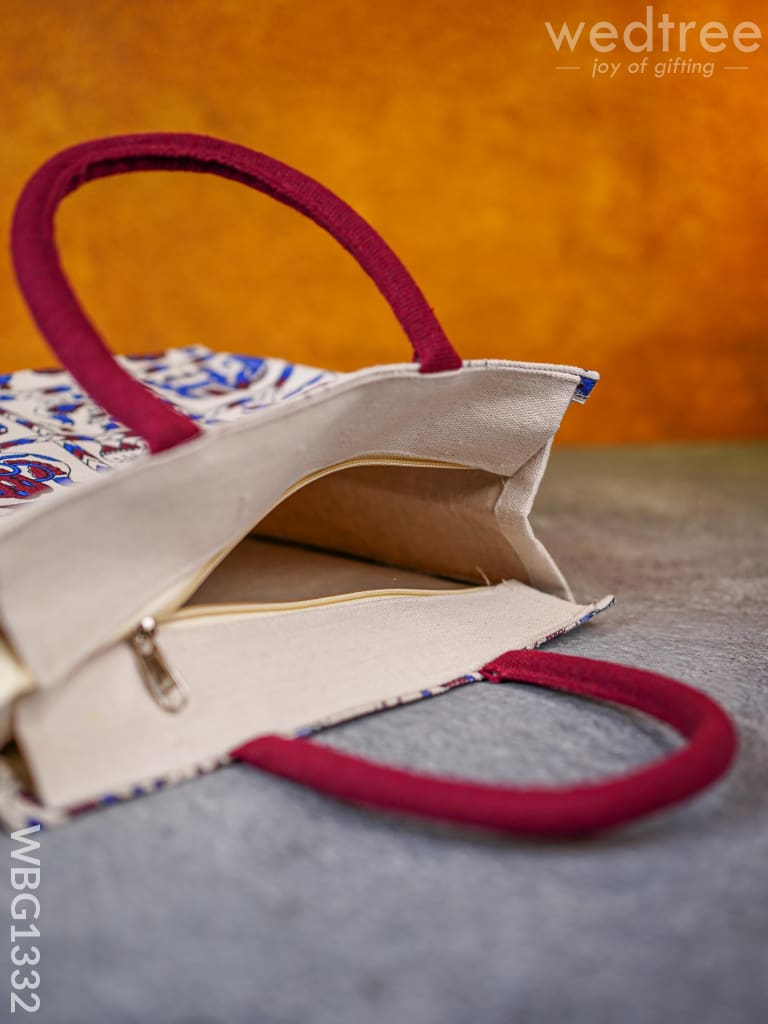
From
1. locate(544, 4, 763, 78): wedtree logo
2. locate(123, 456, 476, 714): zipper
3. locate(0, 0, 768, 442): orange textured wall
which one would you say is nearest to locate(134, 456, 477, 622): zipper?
locate(123, 456, 476, 714): zipper

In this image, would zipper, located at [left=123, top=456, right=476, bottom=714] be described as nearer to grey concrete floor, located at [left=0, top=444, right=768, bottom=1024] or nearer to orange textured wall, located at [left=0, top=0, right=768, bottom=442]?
grey concrete floor, located at [left=0, top=444, right=768, bottom=1024]

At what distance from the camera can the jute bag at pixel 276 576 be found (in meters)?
0.42

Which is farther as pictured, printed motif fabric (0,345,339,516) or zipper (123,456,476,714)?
printed motif fabric (0,345,339,516)

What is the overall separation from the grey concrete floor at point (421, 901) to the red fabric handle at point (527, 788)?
2 centimetres

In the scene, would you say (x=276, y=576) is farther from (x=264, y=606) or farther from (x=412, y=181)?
(x=412, y=181)

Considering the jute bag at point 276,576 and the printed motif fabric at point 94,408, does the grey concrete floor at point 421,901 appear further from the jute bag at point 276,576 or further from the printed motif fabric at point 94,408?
the printed motif fabric at point 94,408

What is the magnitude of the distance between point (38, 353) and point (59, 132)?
385 mm

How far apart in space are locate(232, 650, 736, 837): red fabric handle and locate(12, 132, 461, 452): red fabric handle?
6.2 inches

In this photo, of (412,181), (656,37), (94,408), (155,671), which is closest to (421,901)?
A: (155,671)

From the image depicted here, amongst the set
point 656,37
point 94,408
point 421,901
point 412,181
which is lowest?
point 421,901

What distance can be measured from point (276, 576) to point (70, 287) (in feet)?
0.91

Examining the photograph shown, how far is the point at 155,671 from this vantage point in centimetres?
46

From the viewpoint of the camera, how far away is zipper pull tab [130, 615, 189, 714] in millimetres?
456

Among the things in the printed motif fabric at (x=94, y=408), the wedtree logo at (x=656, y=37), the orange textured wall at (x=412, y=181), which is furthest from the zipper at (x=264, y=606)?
the wedtree logo at (x=656, y=37)
